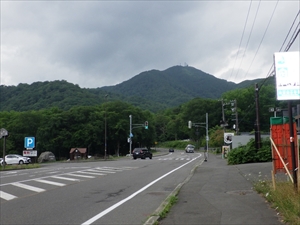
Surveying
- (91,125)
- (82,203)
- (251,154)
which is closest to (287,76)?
(82,203)

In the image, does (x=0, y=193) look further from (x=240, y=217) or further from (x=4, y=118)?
(x=4, y=118)

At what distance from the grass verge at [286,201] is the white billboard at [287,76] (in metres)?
2.53

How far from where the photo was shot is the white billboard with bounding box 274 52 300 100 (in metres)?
10.6

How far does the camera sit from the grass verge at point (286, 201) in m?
8.10

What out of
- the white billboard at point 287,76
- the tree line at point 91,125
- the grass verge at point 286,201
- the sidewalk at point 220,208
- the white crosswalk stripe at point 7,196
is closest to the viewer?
the grass verge at point 286,201

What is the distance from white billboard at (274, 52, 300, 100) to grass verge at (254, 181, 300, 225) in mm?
2525

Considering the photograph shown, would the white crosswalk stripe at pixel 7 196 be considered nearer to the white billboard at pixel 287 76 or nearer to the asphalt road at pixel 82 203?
the asphalt road at pixel 82 203

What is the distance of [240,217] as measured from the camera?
9133mm

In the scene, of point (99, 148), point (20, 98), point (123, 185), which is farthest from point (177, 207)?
point (20, 98)

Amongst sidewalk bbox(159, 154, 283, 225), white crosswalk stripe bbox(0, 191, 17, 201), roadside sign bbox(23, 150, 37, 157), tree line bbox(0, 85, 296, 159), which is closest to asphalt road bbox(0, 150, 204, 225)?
white crosswalk stripe bbox(0, 191, 17, 201)

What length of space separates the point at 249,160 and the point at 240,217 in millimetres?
23047

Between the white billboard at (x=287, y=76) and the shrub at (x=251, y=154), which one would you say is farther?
the shrub at (x=251, y=154)

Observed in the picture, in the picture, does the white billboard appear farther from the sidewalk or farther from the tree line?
the tree line

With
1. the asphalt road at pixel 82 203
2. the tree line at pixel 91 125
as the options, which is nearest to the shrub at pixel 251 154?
the asphalt road at pixel 82 203
